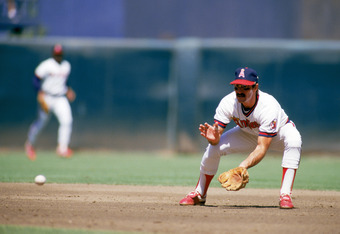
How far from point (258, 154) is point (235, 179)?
1.28 feet

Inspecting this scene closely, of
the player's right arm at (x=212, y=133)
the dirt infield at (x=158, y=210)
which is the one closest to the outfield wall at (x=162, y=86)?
the dirt infield at (x=158, y=210)

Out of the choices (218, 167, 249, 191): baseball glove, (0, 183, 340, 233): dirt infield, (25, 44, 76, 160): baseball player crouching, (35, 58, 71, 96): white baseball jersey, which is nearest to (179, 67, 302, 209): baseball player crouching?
(218, 167, 249, 191): baseball glove

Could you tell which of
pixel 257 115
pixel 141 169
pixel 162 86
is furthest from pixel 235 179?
pixel 162 86

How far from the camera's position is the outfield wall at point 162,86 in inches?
511

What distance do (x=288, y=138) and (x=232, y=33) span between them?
46.1ft

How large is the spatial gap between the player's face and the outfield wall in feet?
23.2

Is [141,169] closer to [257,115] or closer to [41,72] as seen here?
[41,72]

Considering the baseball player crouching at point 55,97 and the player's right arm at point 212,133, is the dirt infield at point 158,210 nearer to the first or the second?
the player's right arm at point 212,133

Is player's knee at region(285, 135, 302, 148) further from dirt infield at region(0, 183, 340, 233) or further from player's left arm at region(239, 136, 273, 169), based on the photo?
dirt infield at region(0, 183, 340, 233)

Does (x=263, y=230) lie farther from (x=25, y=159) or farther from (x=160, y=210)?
(x=25, y=159)

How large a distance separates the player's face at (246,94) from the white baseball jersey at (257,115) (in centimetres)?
8

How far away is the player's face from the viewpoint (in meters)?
5.78

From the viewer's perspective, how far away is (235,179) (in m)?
5.47

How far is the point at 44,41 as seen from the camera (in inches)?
533
